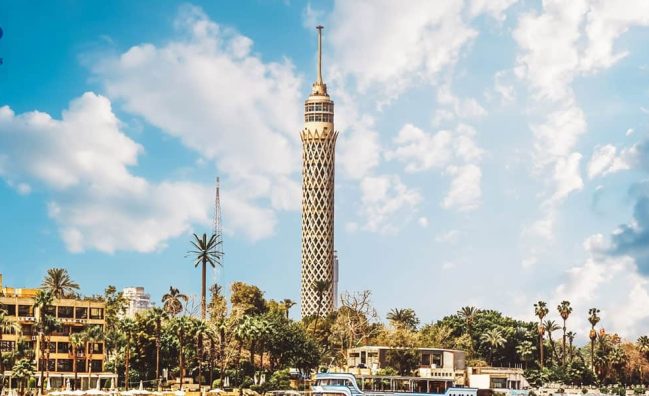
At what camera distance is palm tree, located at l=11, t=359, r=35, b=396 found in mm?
134125

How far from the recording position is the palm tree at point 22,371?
134125 millimetres

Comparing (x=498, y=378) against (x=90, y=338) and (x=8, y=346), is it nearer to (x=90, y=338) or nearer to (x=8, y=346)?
(x=90, y=338)

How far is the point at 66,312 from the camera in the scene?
161 metres

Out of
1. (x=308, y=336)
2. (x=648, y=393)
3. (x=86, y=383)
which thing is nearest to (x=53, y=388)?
(x=86, y=383)

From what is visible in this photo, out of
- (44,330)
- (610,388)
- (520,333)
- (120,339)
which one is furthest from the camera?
(520,333)

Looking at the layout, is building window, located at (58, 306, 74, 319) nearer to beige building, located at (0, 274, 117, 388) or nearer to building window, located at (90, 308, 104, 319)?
beige building, located at (0, 274, 117, 388)

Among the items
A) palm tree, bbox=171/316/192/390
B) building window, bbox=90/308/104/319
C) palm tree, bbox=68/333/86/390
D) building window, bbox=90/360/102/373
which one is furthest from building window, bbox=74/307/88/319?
palm tree, bbox=171/316/192/390

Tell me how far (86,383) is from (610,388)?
81.0 meters

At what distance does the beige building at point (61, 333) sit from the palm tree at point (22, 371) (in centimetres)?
1483

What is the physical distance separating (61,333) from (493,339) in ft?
250

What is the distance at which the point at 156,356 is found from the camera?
160 m

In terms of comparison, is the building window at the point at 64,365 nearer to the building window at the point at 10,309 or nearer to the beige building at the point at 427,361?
the building window at the point at 10,309

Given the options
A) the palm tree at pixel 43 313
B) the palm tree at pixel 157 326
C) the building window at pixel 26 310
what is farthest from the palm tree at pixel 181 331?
the building window at pixel 26 310

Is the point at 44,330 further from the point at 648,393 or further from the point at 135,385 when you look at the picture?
the point at 648,393
